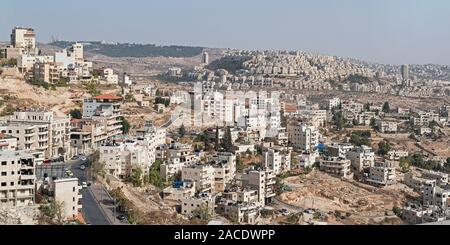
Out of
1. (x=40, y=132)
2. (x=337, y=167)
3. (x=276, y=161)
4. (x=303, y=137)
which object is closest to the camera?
(x=40, y=132)

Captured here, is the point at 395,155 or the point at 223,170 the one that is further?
the point at 395,155

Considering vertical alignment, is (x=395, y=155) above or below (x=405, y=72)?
below

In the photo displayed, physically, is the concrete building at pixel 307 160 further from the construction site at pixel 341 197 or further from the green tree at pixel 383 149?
the green tree at pixel 383 149

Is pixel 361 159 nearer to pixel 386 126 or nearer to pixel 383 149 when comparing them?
pixel 383 149

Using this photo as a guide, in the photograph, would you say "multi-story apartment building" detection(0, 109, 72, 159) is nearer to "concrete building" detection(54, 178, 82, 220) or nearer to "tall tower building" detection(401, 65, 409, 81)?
"concrete building" detection(54, 178, 82, 220)

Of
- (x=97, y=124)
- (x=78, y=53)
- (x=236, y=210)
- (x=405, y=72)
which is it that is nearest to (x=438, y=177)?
(x=236, y=210)

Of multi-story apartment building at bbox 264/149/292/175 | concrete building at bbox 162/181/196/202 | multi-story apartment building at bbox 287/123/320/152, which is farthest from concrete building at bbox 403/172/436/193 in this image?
concrete building at bbox 162/181/196/202
